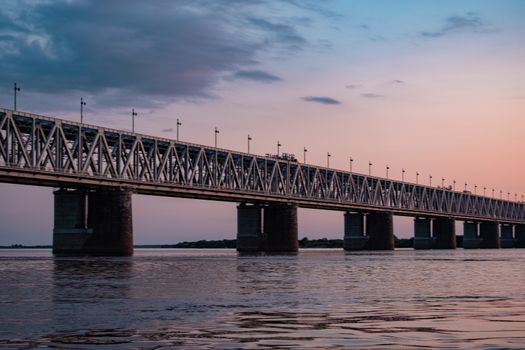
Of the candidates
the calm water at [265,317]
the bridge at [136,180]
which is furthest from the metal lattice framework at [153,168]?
the calm water at [265,317]

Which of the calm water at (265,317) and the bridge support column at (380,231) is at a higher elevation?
the bridge support column at (380,231)

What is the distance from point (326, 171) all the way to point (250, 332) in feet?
533

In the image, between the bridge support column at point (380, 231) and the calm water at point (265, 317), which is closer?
the calm water at point (265, 317)

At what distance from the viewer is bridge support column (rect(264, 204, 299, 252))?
151 meters

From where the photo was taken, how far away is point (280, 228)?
153 metres

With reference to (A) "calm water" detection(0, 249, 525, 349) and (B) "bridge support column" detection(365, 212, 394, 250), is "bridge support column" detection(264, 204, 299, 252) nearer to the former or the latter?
(B) "bridge support column" detection(365, 212, 394, 250)

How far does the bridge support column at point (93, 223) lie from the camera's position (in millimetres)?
105250

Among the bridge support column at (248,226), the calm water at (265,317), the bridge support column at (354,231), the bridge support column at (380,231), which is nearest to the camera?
the calm water at (265,317)

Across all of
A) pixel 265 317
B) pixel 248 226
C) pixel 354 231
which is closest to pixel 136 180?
pixel 248 226

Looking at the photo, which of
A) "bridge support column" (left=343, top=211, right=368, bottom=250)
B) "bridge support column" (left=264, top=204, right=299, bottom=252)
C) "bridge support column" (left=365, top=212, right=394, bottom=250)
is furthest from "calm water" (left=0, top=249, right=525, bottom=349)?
"bridge support column" (left=343, top=211, right=368, bottom=250)

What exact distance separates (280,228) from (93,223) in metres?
51.9

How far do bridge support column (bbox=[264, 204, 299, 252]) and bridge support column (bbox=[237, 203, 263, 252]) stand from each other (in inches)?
65.6

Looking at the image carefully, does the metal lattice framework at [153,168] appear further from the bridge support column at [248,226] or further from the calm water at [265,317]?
the calm water at [265,317]

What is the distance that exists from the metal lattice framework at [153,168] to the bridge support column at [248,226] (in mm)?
4175
